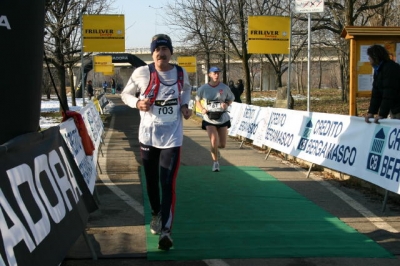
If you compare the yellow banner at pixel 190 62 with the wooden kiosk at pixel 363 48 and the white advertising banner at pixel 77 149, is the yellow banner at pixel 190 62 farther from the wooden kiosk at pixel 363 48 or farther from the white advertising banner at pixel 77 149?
the white advertising banner at pixel 77 149

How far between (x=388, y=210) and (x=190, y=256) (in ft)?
11.3

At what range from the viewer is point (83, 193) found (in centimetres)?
530

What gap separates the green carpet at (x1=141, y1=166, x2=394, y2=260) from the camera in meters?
5.60

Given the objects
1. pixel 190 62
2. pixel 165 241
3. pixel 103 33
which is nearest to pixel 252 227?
pixel 165 241

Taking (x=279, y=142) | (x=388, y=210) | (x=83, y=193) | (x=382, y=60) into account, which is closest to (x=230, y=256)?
(x=83, y=193)

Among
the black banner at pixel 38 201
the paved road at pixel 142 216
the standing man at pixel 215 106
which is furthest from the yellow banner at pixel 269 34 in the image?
the black banner at pixel 38 201

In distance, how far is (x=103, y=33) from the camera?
709 inches

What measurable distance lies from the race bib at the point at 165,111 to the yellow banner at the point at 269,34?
12482 millimetres

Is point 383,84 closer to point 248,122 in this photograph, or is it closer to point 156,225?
point 156,225

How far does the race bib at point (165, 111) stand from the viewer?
585 cm

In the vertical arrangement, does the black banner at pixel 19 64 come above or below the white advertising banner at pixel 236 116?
above

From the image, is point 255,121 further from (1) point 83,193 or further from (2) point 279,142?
(1) point 83,193

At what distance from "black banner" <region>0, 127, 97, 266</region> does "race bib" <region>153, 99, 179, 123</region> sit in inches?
44.9

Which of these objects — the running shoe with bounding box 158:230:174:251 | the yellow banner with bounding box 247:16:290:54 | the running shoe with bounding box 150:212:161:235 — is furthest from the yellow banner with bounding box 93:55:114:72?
the running shoe with bounding box 158:230:174:251
